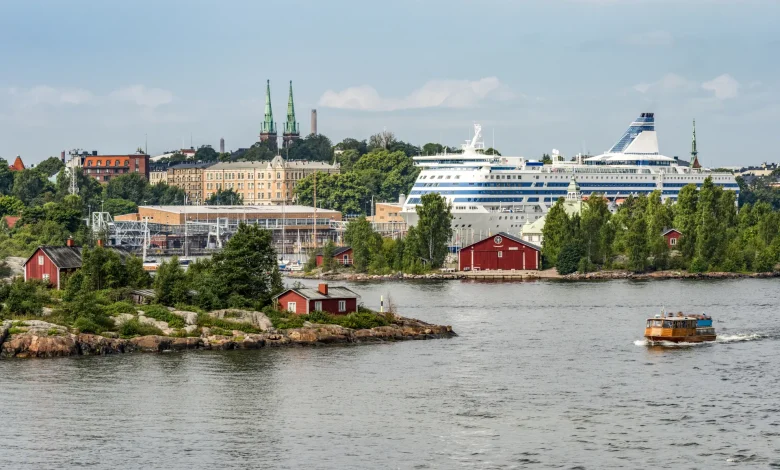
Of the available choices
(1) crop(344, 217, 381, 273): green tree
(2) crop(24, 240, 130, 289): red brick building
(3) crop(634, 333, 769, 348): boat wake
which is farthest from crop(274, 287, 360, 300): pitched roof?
(1) crop(344, 217, 381, 273): green tree

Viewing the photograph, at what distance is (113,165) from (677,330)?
136 m

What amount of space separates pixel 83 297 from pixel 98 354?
268 cm

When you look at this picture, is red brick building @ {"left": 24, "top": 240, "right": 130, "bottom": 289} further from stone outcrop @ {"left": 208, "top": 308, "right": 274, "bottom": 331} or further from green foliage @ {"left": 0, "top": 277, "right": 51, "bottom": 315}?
stone outcrop @ {"left": 208, "top": 308, "right": 274, "bottom": 331}

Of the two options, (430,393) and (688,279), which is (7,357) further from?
(688,279)

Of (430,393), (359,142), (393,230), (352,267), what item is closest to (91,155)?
(359,142)

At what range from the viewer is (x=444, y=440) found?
110 feet

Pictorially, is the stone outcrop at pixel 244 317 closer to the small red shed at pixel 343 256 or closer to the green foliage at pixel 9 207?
the small red shed at pixel 343 256

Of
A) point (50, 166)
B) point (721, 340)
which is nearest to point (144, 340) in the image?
point (721, 340)

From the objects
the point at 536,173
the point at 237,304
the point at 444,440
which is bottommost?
the point at 444,440

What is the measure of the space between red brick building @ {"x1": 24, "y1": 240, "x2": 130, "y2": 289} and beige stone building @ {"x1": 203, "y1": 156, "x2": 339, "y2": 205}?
107 meters

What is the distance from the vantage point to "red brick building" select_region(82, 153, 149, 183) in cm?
17788

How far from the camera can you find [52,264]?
179ft

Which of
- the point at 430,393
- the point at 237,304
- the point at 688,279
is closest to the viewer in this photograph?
the point at 430,393

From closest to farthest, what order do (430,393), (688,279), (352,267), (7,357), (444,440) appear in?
1. (444,440)
2. (430,393)
3. (7,357)
4. (688,279)
5. (352,267)
